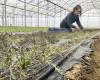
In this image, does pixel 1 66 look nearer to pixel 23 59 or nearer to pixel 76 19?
pixel 23 59

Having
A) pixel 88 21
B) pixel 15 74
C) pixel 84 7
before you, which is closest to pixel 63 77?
pixel 15 74

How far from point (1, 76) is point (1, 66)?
382mm

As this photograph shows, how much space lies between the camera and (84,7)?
122 feet

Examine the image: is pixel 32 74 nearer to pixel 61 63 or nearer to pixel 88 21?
pixel 61 63

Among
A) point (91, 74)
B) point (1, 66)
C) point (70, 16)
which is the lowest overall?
point (91, 74)

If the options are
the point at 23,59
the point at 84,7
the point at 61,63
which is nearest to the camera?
the point at 23,59

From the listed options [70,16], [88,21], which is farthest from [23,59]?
[88,21]

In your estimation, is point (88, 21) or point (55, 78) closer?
point (55, 78)

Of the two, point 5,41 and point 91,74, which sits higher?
point 5,41

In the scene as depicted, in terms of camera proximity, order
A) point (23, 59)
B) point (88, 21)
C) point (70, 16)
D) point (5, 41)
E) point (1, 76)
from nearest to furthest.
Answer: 1. point (1, 76)
2. point (23, 59)
3. point (5, 41)
4. point (70, 16)
5. point (88, 21)

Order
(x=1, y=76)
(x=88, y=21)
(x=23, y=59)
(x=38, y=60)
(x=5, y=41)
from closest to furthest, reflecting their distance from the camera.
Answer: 1. (x=1, y=76)
2. (x=23, y=59)
3. (x=38, y=60)
4. (x=5, y=41)
5. (x=88, y=21)

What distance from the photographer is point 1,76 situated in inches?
109

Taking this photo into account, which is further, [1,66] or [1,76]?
[1,66]

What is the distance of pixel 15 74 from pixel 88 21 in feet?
123
